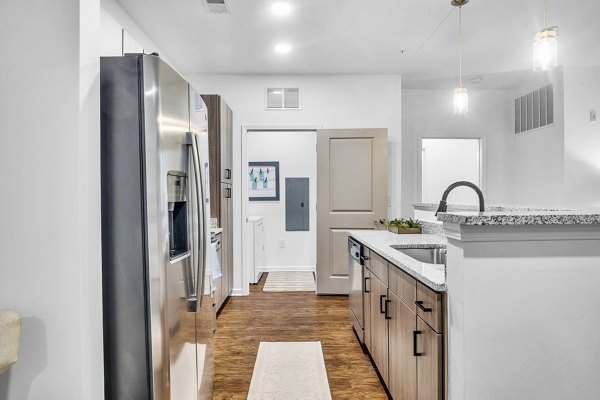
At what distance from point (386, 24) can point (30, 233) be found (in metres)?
3.21

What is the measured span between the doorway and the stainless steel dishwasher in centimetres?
370

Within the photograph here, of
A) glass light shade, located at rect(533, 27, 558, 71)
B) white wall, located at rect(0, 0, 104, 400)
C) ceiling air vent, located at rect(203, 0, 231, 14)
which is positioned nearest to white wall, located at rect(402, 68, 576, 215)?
ceiling air vent, located at rect(203, 0, 231, 14)

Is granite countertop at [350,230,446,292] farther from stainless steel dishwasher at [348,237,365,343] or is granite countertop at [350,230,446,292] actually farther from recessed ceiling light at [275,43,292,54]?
recessed ceiling light at [275,43,292,54]

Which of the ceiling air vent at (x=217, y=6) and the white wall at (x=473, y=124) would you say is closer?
the ceiling air vent at (x=217, y=6)

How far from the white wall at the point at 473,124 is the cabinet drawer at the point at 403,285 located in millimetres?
3734

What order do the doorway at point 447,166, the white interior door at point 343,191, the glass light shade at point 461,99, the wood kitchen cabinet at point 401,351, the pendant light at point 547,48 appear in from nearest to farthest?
the wood kitchen cabinet at point 401,351 < the pendant light at point 547,48 < the glass light shade at point 461,99 < the white interior door at point 343,191 < the doorway at point 447,166

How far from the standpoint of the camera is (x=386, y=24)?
3379 millimetres

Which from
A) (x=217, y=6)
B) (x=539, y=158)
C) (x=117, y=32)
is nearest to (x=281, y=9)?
(x=217, y=6)

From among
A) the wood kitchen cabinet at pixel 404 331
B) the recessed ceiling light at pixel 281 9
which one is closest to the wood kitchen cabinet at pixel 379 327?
the wood kitchen cabinet at pixel 404 331

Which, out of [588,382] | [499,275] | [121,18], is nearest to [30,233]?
[499,275]

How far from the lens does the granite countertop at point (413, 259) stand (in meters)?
1.53

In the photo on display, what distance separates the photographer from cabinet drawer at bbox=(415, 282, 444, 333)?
1.47m

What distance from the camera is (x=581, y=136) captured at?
468cm

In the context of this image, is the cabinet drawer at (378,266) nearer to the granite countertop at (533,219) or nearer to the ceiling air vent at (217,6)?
the granite countertop at (533,219)
